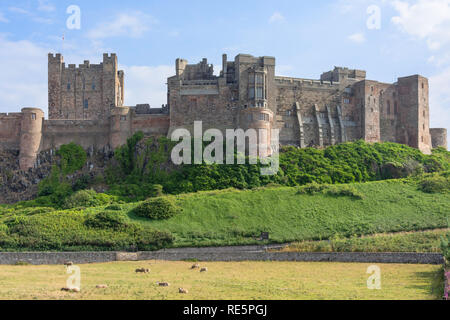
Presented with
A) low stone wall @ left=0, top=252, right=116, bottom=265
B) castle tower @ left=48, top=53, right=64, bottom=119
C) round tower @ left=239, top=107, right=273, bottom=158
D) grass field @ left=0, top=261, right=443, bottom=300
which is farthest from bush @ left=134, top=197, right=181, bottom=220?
castle tower @ left=48, top=53, right=64, bottom=119

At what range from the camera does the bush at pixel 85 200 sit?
5169cm

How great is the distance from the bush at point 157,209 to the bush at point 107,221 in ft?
5.78

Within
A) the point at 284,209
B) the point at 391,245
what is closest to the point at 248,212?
the point at 284,209

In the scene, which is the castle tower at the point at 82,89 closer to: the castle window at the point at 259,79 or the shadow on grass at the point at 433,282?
the castle window at the point at 259,79

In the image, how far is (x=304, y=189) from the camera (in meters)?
51.9

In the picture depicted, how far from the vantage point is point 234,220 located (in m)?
46.3

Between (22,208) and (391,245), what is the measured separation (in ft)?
108

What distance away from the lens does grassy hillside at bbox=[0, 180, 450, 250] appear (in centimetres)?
4231

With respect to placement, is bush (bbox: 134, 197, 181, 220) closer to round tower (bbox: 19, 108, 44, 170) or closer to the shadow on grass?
round tower (bbox: 19, 108, 44, 170)

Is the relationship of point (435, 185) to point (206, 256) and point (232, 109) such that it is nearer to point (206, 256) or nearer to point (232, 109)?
point (232, 109)

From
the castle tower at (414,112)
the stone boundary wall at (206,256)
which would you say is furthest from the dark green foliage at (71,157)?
the castle tower at (414,112)
